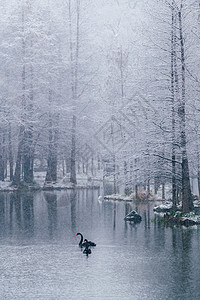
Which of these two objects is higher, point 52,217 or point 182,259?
point 52,217

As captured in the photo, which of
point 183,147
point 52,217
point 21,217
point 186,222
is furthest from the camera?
point 52,217

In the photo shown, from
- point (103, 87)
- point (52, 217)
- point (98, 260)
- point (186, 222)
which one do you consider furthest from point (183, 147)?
point (103, 87)

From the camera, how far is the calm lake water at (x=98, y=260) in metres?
8.71

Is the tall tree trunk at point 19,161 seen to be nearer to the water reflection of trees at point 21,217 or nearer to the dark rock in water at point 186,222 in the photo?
the water reflection of trees at point 21,217

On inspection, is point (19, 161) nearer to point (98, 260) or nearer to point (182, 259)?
point (98, 260)

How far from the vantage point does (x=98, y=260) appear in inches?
452

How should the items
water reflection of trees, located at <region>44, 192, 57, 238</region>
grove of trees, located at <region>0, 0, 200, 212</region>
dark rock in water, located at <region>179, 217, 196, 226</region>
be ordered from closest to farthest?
water reflection of trees, located at <region>44, 192, 57, 238</region> → dark rock in water, located at <region>179, 217, 196, 226</region> → grove of trees, located at <region>0, 0, 200, 212</region>

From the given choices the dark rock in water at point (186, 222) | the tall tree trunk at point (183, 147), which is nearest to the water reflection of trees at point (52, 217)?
the dark rock in water at point (186, 222)

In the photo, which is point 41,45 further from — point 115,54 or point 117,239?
point 117,239

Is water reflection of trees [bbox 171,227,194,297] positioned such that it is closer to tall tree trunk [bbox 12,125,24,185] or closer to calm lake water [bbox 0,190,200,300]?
calm lake water [bbox 0,190,200,300]

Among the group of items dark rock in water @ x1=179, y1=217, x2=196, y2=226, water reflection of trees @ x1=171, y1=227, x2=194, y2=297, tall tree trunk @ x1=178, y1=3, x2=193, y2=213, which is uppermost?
tall tree trunk @ x1=178, y1=3, x2=193, y2=213

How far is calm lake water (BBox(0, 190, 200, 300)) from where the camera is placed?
8.71m

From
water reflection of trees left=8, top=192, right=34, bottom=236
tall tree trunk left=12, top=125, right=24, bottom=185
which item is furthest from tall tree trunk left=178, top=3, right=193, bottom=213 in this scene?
tall tree trunk left=12, top=125, right=24, bottom=185

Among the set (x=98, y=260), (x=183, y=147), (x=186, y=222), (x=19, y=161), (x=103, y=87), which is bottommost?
(x=98, y=260)
